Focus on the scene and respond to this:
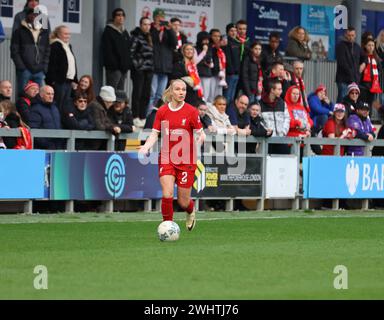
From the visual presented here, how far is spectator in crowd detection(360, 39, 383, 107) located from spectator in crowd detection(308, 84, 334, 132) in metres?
2.06

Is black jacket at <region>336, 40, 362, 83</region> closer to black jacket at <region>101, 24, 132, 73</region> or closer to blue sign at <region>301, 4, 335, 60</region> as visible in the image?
blue sign at <region>301, 4, 335, 60</region>

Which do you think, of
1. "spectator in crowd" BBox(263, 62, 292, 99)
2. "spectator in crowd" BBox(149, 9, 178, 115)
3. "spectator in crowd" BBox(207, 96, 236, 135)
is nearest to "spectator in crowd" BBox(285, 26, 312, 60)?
"spectator in crowd" BBox(263, 62, 292, 99)

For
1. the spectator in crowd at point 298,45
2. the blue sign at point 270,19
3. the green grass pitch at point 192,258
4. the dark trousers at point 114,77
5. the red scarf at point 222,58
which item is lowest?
the green grass pitch at point 192,258

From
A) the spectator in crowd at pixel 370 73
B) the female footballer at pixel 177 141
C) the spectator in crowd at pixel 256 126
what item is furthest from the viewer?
the spectator in crowd at pixel 370 73

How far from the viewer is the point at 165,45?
2453 centimetres

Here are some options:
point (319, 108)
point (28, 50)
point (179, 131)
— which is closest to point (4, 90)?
point (28, 50)

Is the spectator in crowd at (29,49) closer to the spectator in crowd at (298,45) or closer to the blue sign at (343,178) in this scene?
the blue sign at (343,178)

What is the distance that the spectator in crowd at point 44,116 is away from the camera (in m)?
21.5

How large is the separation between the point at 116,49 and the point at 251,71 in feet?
11.1

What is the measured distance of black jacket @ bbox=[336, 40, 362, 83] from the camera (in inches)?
1086

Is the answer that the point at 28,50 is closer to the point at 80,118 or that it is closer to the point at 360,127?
the point at 80,118

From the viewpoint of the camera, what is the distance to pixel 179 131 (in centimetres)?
1714

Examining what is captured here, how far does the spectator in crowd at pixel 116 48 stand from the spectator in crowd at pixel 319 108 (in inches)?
180

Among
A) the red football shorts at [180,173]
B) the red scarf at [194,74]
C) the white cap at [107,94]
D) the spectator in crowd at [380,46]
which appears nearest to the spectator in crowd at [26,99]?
the white cap at [107,94]
